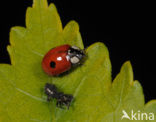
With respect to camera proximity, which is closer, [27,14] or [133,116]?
[133,116]

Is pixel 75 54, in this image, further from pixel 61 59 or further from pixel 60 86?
pixel 60 86

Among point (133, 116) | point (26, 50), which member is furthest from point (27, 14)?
point (133, 116)

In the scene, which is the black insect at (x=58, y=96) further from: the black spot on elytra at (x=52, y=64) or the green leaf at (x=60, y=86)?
the black spot on elytra at (x=52, y=64)

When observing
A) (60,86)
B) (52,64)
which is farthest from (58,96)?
(52,64)

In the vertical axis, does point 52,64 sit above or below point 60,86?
above

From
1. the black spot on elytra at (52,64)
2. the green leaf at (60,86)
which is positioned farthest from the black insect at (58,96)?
the black spot on elytra at (52,64)

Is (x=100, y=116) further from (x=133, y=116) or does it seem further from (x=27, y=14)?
(x=27, y=14)
